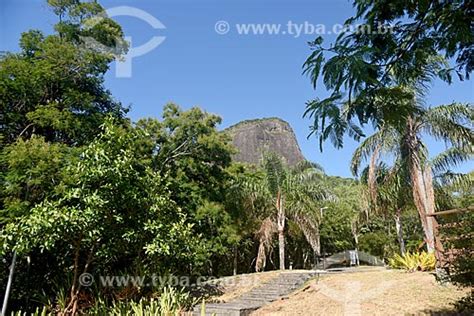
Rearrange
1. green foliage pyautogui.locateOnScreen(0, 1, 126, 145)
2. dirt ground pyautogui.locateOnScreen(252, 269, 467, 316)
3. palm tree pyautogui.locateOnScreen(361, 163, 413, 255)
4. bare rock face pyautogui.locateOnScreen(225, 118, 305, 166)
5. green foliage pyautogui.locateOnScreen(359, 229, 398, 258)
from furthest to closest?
bare rock face pyautogui.locateOnScreen(225, 118, 305, 166)
green foliage pyautogui.locateOnScreen(359, 229, 398, 258)
palm tree pyautogui.locateOnScreen(361, 163, 413, 255)
green foliage pyautogui.locateOnScreen(0, 1, 126, 145)
dirt ground pyautogui.locateOnScreen(252, 269, 467, 316)

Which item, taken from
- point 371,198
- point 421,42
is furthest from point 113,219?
point 371,198

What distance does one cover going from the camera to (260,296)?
32.0 feet

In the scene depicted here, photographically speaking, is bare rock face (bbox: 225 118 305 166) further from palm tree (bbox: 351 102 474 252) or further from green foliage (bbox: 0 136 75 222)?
green foliage (bbox: 0 136 75 222)

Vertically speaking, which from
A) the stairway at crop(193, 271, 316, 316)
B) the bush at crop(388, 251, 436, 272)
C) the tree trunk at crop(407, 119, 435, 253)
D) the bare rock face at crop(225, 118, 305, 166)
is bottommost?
the stairway at crop(193, 271, 316, 316)

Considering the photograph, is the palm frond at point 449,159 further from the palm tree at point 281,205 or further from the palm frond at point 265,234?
the palm frond at point 265,234

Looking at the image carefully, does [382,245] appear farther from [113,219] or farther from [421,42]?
[421,42]

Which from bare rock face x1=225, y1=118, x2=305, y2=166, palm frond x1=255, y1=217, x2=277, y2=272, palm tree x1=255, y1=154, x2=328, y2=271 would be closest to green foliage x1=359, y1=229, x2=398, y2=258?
palm tree x1=255, y1=154, x2=328, y2=271

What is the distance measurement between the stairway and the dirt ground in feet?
0.96

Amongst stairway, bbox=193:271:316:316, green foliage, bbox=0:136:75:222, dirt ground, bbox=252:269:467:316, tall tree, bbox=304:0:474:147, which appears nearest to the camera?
tall tree, bbox=304:0:474:147

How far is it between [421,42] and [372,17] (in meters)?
0.51

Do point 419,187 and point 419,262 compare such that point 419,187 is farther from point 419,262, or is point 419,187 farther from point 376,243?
point 376,243

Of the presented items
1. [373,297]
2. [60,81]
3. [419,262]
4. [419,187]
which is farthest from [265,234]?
[60,81]

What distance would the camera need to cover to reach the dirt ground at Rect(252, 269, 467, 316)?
6.76 metres

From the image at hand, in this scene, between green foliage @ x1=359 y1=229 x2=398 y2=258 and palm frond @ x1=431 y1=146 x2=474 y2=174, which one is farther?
green foliage @ x1=359 y1=229 x2=398 y2=258
